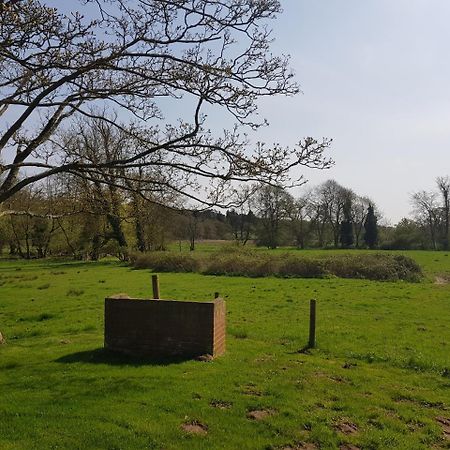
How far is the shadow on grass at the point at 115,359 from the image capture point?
401 inches

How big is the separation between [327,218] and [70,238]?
159 feet

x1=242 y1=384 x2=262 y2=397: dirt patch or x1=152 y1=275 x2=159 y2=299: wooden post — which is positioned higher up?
x1=152 y1=275 x2=159 y2=299: wooden post

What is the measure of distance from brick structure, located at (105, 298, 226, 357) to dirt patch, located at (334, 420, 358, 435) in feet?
11.9

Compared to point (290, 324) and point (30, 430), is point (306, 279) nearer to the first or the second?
point (290, 324)

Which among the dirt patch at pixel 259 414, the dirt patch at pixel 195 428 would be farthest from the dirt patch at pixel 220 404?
the dirt patch at pixel 195 428

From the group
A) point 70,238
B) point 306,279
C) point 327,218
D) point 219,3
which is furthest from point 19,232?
point 219,3

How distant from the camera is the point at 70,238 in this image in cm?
5678

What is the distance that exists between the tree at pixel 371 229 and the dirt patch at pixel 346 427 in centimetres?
8680

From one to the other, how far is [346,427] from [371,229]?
8796cm

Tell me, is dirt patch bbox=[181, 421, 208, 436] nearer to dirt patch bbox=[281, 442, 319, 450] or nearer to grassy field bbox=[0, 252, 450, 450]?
grassy field bbox=[0, 252, 450, 450]

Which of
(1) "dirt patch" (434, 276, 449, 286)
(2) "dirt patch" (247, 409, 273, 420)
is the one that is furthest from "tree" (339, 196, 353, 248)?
(2) "dirt patch" (247, 409, 273, 420)

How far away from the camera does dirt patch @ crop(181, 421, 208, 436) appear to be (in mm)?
6793

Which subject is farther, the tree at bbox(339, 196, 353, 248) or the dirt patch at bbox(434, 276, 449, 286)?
the tree at bbox(339, 196, 353, 248)

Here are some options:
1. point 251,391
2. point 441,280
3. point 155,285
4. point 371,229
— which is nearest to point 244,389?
point 251,391
